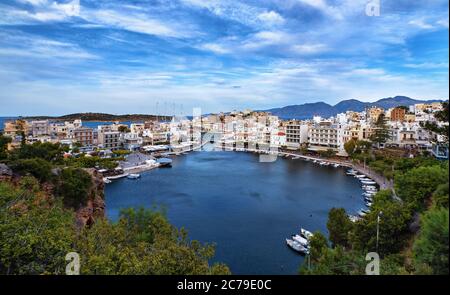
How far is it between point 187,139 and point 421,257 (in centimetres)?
2634

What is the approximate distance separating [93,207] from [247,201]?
486cm

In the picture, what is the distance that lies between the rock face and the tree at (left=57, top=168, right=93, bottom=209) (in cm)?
16

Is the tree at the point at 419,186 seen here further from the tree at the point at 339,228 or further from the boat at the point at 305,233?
the boat at the point at 305,233

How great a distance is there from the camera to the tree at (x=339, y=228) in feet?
16.7

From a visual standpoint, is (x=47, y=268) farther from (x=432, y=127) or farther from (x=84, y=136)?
(x=84, y=136)

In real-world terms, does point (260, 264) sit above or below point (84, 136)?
below

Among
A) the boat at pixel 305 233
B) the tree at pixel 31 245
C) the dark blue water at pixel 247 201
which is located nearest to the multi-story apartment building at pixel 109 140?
the dark blue water at pixel 247 201

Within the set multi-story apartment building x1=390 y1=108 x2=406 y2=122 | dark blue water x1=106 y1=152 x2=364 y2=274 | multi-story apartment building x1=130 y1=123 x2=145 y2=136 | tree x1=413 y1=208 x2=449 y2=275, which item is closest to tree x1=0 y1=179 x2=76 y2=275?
tree x1=413 y1=208 x2=449 y2=275

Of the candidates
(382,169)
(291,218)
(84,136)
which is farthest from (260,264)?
(84,136)

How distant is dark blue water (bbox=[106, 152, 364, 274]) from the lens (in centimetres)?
653

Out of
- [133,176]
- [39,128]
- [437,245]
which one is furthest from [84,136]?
[437,245]

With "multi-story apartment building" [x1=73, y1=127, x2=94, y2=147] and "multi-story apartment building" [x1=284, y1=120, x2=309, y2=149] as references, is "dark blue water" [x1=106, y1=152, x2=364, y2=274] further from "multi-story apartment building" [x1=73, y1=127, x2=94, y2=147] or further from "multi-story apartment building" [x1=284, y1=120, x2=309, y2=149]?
"multi-story apartment building" [x1=73, y1=127, x2=94, y2=147]

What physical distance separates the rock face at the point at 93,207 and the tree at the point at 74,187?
0.51 ft

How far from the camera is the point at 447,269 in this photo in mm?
1264
